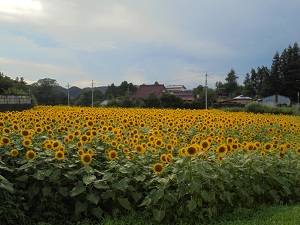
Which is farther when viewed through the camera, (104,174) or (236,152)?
(236,152)

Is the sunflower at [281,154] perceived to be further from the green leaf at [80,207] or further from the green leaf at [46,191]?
the green leaf at [46,191]

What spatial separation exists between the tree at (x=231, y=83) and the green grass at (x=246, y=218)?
7585 centimetres

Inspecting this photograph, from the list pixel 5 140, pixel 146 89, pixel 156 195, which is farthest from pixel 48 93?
pixel 156 195

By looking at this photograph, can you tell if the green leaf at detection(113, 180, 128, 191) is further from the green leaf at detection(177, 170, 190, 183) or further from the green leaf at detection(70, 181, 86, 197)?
the green leaf at detection(177, 170, 190, 183)

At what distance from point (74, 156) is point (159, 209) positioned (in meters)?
1.22

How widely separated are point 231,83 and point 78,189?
79.6 metres

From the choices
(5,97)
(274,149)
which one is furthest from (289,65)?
(274,149)

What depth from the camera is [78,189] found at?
4.22 meters

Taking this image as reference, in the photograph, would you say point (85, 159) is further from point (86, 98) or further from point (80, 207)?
point (86, 98)

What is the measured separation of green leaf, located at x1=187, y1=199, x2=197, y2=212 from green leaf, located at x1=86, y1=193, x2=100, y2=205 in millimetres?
978

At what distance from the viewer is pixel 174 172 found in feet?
14.2

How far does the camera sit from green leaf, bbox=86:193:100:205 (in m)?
4.15

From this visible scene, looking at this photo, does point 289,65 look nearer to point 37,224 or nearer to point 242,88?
point 242,88

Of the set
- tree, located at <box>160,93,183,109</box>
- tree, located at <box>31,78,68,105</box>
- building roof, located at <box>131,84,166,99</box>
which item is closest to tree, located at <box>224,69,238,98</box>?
building roof, located at <box>131,84,166,99</box>
